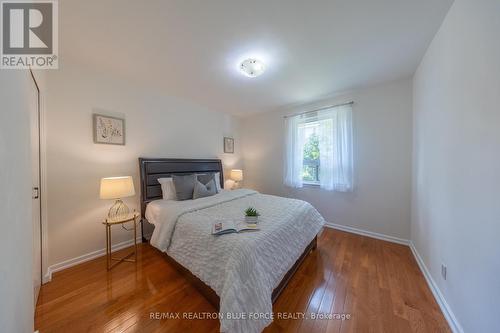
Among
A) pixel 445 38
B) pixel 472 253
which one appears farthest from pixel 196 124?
pixel 472 253

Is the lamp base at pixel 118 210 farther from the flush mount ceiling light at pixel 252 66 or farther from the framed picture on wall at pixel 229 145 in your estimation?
the flush mount ceiling light at pixel 252 66

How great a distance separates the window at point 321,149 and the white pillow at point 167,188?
87.6 inches

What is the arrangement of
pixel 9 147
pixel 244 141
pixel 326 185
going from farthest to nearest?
1. pixel 244 141
2. pixel 326 185
3. pixel 9 147

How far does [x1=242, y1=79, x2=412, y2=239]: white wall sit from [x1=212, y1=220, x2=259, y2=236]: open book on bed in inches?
86.6

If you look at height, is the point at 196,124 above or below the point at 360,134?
above

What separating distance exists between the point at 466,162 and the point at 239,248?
1.72 m

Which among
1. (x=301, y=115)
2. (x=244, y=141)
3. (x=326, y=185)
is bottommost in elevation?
(x=326, y=185)

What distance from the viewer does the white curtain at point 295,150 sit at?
3.45m

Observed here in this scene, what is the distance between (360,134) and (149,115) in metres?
3.52

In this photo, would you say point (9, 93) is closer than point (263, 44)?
Yes

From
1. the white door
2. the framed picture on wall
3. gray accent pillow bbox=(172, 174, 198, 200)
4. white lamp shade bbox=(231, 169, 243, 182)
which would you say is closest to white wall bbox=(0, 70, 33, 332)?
the white door

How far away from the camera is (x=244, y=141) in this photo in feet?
14.8

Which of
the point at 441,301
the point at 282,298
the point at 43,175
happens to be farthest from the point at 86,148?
the point at 441,301

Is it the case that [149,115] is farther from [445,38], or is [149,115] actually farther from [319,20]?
[445,38]
